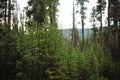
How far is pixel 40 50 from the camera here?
22578mm

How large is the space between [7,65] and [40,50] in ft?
12.1

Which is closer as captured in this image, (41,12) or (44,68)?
(44,68)

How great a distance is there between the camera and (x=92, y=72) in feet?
81.3

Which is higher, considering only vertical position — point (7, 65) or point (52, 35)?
point (52, 35)

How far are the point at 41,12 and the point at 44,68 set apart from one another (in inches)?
524

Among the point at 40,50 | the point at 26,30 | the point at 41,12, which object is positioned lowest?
the point at 40,50

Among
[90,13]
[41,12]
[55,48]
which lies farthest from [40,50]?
[90,13]

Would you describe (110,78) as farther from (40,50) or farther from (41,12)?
(41,12)

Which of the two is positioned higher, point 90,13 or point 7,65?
point 90,13

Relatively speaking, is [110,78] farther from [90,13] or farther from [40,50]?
[90,13]

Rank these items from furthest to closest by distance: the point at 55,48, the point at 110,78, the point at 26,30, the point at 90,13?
the point at 90,13
the point at 110,78
the point at 26,30
the point at 55,48

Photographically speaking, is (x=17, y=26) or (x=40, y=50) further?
(x=17, y=26)

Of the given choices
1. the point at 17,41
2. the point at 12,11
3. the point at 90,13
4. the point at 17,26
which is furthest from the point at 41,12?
the point at 90,13

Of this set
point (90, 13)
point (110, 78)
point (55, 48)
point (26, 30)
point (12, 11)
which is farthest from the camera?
point (90, 13)
